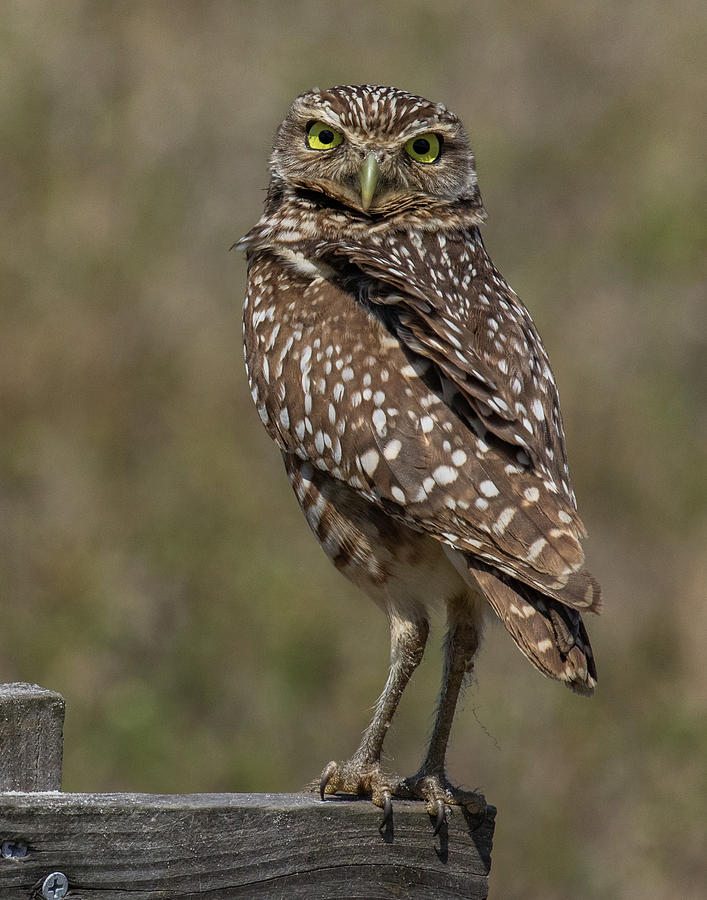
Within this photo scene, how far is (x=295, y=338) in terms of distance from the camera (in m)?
3.80

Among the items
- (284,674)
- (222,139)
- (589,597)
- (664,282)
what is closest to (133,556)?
(284,674)

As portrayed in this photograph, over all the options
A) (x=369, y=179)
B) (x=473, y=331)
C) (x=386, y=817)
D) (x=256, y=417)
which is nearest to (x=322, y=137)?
(x=369, y=179)

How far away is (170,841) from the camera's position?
246 cm

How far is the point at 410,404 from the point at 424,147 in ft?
3.74

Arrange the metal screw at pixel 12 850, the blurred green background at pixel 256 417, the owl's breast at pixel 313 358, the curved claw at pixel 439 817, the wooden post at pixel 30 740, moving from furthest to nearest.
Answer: the blurred green background at pixel 256 417 → the owl's breast at pixel 313 358 → the curved claw at pixel 439 817 → the wooden post at pixel 30 740 → the metal screw at pixel 12 850

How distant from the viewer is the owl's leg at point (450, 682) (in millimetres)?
3453

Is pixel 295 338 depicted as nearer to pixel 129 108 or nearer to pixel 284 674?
pixel 284 674

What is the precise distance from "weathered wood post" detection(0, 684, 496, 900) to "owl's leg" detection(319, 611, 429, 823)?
0.30 m

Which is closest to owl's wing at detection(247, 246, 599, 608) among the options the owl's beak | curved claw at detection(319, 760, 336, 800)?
the owl's beak

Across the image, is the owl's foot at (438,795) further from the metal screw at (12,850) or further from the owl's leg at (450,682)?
the metal screw at (12,850)

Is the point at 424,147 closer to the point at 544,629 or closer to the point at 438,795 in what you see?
the point at 544,629

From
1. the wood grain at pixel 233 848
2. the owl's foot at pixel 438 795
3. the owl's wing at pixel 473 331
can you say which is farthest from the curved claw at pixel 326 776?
the owl's wing at pixel 473 331

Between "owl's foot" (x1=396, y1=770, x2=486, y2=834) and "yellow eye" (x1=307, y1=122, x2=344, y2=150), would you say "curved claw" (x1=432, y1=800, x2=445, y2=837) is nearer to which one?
Answer: "owl's foot" (x1=396, y1=770, x2=486, y2=834)

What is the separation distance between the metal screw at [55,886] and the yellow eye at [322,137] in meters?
2.60
